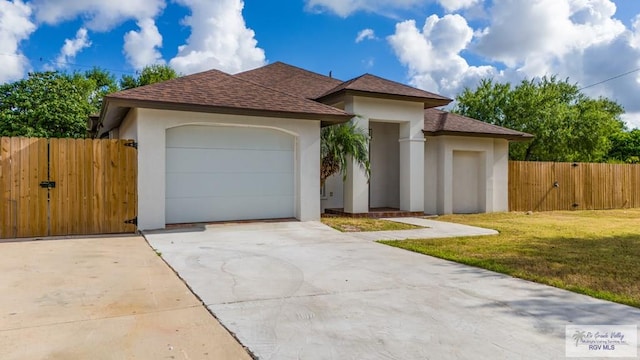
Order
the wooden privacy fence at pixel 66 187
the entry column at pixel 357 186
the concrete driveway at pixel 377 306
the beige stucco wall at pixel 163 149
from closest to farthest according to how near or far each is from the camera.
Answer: the concrete driveway at pixel 377 306 → the wooden privacy fence at pixel 66 187 → the beige stucco wall at pixel 163 149 → the entry column at pixel 357 186

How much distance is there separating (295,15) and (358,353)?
1537cm

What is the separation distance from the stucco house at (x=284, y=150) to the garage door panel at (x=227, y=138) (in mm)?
25

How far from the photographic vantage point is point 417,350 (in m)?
3.11

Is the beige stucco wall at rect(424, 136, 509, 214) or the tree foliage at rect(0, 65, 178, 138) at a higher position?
the tree foliage at rect(0, 65, 178, 138)

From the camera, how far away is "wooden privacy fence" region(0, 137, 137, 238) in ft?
27.0

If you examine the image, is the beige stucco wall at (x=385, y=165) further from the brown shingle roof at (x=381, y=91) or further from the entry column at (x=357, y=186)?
the entry column at (x=357, y=186)

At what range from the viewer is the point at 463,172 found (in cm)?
1546

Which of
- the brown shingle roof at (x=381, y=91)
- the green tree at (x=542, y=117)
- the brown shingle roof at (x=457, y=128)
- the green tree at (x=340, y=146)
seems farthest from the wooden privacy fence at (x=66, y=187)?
the green tree at (x=542, y=117)

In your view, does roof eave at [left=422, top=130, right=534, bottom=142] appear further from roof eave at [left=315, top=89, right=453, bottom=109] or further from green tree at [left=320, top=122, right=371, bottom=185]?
green tree at [left=320, top=122, right=371, bottom=185]

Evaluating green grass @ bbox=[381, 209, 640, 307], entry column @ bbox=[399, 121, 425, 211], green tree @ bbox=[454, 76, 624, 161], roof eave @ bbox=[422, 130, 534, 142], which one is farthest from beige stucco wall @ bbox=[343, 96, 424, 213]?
green tree @ bbox=[454, 76, 624, 161]

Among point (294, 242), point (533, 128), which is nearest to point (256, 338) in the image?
point (294, 242)

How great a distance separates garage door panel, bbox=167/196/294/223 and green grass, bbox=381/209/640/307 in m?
3.63

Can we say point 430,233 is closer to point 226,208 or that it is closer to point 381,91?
point 226,208

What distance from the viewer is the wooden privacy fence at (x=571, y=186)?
16500 mm
